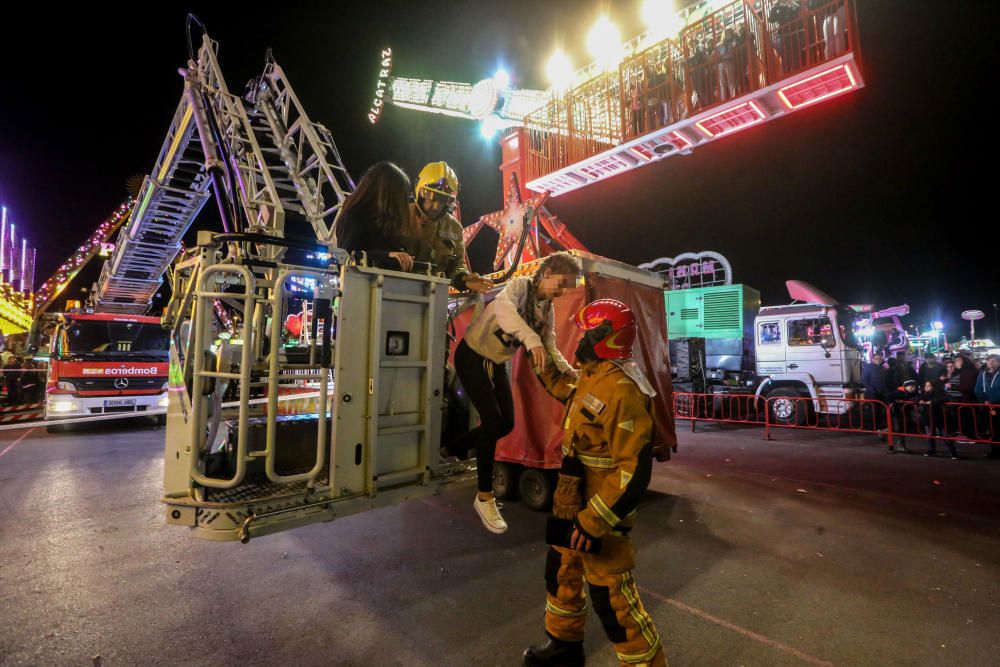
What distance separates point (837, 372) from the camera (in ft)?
37.9

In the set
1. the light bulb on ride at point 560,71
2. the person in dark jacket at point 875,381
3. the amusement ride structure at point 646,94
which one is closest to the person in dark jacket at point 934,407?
the person in dark jacket at point 875,381

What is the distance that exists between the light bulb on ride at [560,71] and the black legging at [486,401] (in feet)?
48.4

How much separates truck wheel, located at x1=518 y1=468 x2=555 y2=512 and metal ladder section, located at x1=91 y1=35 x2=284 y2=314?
19.6 feet

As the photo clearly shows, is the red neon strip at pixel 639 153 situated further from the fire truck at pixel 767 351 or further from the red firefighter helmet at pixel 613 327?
the red firefighter helmet at pixel 613 327

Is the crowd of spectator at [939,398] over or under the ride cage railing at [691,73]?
under

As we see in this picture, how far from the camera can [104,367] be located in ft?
32.5

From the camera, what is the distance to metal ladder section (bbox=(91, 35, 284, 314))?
8.90 meters

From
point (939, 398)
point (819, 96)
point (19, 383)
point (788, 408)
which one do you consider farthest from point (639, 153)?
point (19, 383)

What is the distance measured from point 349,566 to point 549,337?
2603 mm

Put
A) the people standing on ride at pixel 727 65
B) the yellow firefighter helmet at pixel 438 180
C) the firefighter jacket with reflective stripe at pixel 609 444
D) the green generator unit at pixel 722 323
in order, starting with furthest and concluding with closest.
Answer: the green generator unit at pixel 722 323
the people standing on ride at pixel 727 65
the yellow firefighter helmet at pixel 438 180
the firefighter jacket with reflective stripe at pixel 609 444

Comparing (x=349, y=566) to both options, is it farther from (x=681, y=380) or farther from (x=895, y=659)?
(x=681, y=380)

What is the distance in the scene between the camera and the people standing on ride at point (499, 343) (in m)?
3.05

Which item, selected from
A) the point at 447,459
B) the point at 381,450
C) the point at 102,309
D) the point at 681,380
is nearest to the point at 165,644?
the point at 381,450

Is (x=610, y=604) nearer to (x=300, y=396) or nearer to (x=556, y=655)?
(x=556, y=655)
